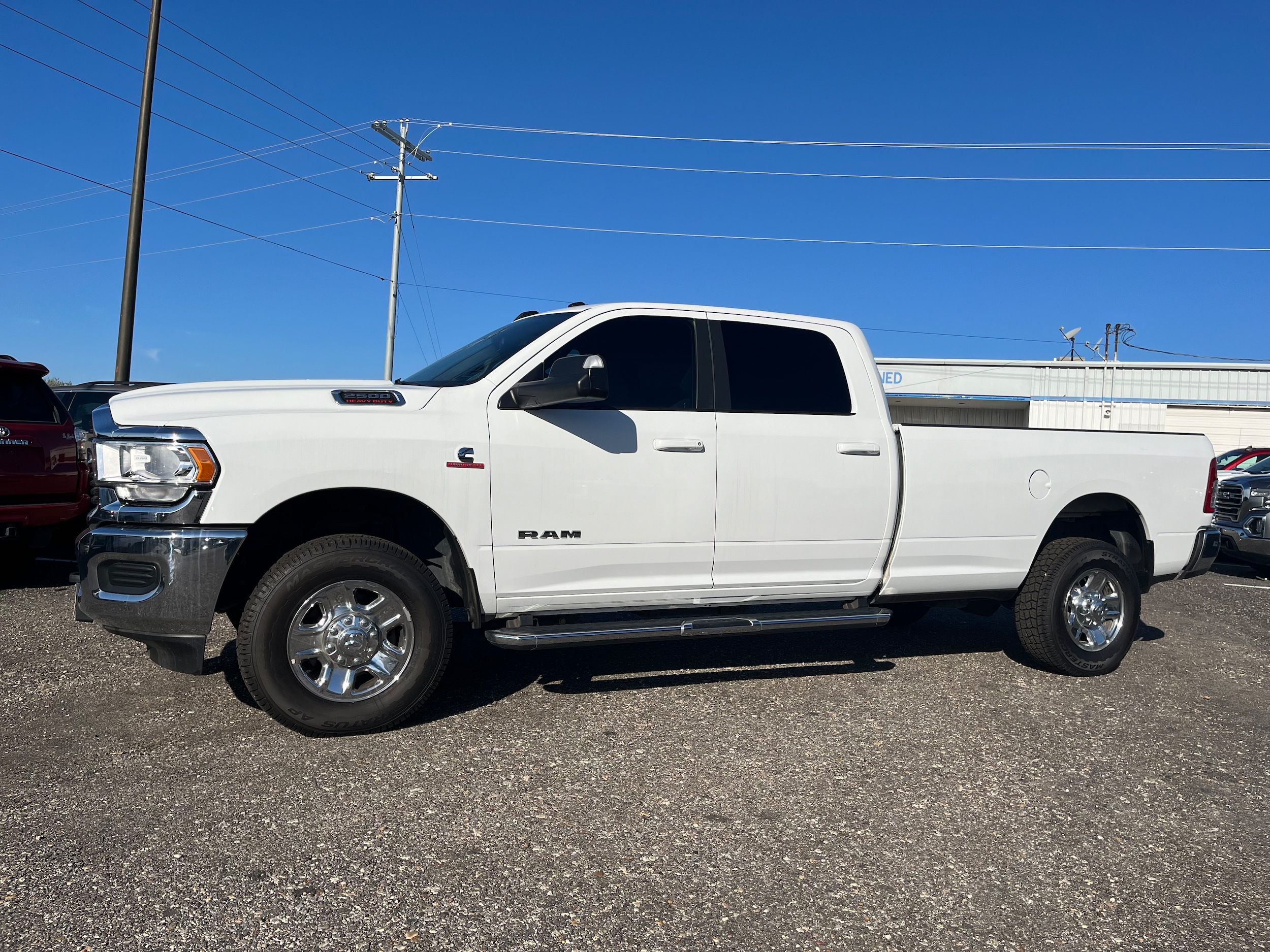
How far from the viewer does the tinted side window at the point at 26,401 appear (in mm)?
7195

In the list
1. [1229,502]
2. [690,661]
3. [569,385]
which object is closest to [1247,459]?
[1229,502]

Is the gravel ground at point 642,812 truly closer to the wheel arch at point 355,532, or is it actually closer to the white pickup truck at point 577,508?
the white pickup truck at point 577,508

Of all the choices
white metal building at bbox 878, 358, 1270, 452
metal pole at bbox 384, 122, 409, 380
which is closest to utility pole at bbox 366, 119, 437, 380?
metal pole at bbox 384, 122, 409, 380

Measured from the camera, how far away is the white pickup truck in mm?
3846

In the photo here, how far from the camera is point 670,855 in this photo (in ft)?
10.0

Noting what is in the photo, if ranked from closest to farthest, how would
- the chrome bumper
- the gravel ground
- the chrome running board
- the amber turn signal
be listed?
the gravel ground, the amber turn signal, the chrome running board, the chrome bumper

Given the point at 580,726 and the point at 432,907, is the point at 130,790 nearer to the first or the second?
the point at 432,907

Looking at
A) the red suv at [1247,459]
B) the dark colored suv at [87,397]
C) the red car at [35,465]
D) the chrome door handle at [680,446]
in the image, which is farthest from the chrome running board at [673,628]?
the red suv at [1247,459]

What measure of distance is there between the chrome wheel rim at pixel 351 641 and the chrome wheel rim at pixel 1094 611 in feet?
13.0

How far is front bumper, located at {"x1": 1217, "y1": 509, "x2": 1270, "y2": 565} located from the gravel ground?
623cm

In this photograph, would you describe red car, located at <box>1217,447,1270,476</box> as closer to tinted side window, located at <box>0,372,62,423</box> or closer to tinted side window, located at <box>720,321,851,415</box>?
tinted side window, located at <box>720,321,851,415</box>

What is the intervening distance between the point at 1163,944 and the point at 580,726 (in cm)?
247

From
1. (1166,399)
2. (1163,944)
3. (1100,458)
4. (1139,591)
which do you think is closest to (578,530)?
(1163,944)

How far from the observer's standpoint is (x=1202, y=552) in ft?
19.6
